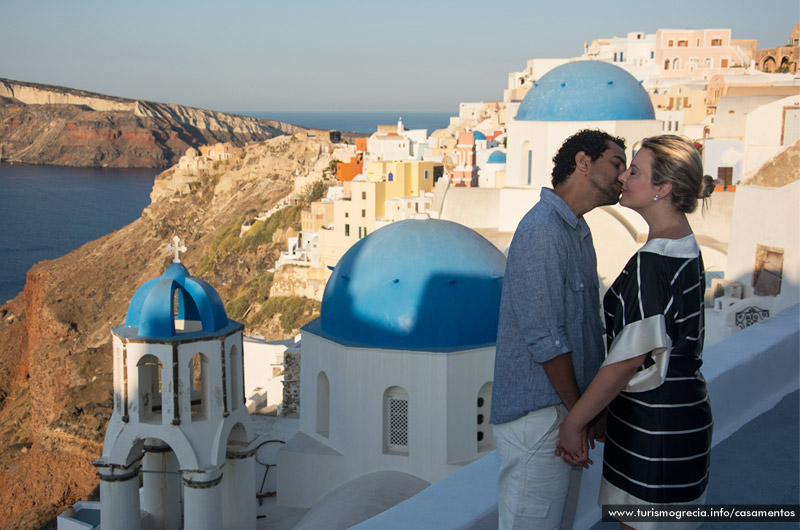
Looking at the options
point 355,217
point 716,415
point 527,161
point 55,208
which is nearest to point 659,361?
point 716,415

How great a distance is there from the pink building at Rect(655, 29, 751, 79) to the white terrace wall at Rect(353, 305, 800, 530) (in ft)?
121

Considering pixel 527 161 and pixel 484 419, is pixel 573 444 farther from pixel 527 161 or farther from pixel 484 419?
pixel 527 161

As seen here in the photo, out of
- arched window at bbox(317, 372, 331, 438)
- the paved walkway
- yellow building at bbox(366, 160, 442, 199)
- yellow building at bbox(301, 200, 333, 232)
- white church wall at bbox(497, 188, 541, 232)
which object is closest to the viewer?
the paved walkway

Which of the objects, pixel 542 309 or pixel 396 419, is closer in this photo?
pixel 542 309

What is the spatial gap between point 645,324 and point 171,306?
647 centimetres

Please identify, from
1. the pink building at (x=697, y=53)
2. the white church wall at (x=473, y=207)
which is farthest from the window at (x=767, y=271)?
the pink building at (x=697, y=53)

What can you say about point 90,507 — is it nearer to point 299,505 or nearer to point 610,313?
point 299,505

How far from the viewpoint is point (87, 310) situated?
43.8 m

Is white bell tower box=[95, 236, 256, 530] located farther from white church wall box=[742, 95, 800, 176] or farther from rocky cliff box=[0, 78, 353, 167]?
rocky cliff box=[0, 78, 353, 167]

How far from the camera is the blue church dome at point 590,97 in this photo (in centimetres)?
1332

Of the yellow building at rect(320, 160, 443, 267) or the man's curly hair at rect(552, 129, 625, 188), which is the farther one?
the yellow building at rect(320, 160, 443, 267)

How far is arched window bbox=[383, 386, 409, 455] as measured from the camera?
820cm

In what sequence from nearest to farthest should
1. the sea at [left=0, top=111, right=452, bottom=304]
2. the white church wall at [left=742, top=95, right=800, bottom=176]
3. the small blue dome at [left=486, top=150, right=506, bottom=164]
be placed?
the white church wall at [left=742, top=95, right=800, bottom=176], the small blue dome at [left=486, top=150, right=506, bottom=164], the sea at [left=0, top=111, right=452, bottom=304]

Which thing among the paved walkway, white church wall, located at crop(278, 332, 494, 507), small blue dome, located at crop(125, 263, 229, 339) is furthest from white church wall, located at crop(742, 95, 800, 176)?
the paved walkway
